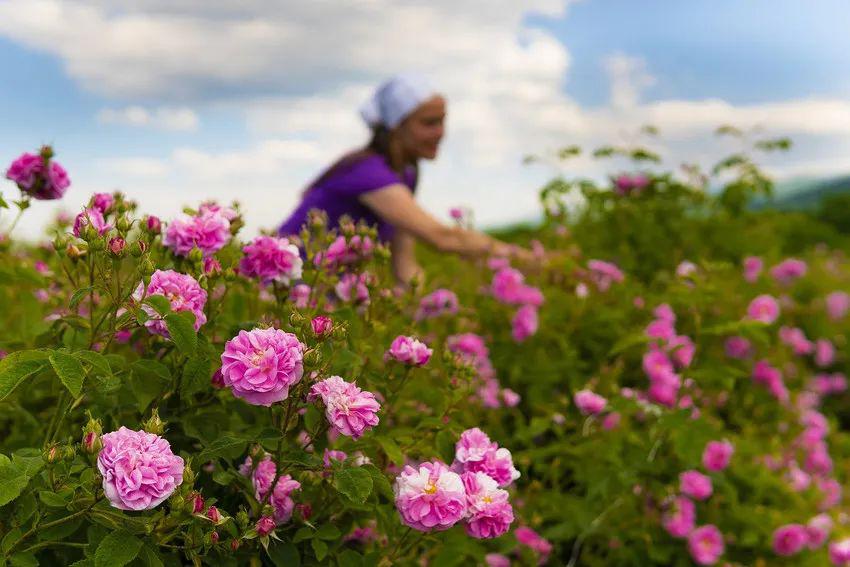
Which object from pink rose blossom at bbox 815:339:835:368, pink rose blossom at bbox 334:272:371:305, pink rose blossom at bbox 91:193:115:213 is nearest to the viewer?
pink rose blossom at bbox 91:193:115:213

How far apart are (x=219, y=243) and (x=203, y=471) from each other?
0.44 metres

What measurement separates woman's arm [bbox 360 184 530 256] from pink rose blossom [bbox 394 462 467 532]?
7.51ft

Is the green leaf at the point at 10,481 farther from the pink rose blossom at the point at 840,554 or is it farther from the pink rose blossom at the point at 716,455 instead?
the pink rose blossom at the point at 840,554

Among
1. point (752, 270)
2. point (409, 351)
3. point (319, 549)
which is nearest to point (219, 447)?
point (319, 549)

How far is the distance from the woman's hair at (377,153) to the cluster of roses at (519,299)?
3.93 ft

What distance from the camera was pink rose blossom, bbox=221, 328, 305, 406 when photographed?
121 centimetres

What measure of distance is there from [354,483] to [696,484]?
178 centimetres

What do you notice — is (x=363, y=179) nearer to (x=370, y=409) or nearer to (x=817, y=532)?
(x=817, y=532)

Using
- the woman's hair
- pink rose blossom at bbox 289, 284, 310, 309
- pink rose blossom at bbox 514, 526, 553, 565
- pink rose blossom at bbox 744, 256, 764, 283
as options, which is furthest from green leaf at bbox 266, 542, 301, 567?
pink rose blossom at bbox 744, 256, 764, 283

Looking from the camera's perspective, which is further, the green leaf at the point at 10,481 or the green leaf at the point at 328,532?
the green leaf at the point at 328,532

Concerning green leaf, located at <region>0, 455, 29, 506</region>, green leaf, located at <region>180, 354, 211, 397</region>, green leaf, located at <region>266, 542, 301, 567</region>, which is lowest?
green leaf, located at <region>266, 542, 301, 567</region>

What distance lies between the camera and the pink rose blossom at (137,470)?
1113mm

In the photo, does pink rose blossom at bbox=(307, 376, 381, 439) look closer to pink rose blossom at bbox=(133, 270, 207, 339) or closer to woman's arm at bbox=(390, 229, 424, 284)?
pink rose blossom at bbox=(133, 270, 207, 339)

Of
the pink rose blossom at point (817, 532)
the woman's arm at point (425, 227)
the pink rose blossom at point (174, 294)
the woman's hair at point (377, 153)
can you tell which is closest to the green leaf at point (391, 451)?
the pink rose blossom at point (174, 294)
